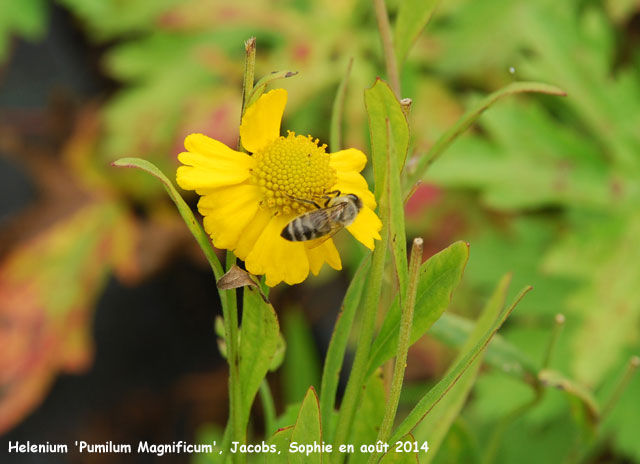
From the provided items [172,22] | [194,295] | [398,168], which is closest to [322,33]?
[172,22]

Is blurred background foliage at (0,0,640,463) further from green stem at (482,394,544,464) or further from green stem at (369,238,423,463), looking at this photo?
green stem at (369,238,423,463)

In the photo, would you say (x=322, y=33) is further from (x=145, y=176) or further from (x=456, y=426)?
(x=456, y=426)

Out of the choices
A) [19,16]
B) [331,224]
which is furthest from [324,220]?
[19,16]

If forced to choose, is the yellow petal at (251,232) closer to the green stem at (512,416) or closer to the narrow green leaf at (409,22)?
the narrow green leaf at (409,22)

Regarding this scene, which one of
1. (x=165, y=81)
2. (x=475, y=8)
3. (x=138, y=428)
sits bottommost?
(x=138, y=428)

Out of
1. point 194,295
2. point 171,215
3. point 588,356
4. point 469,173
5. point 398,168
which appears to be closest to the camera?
point 398,168

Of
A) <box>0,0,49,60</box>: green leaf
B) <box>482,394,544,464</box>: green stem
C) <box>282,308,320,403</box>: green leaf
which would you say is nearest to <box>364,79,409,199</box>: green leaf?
<box>482,394,544,464</box>: green stem
